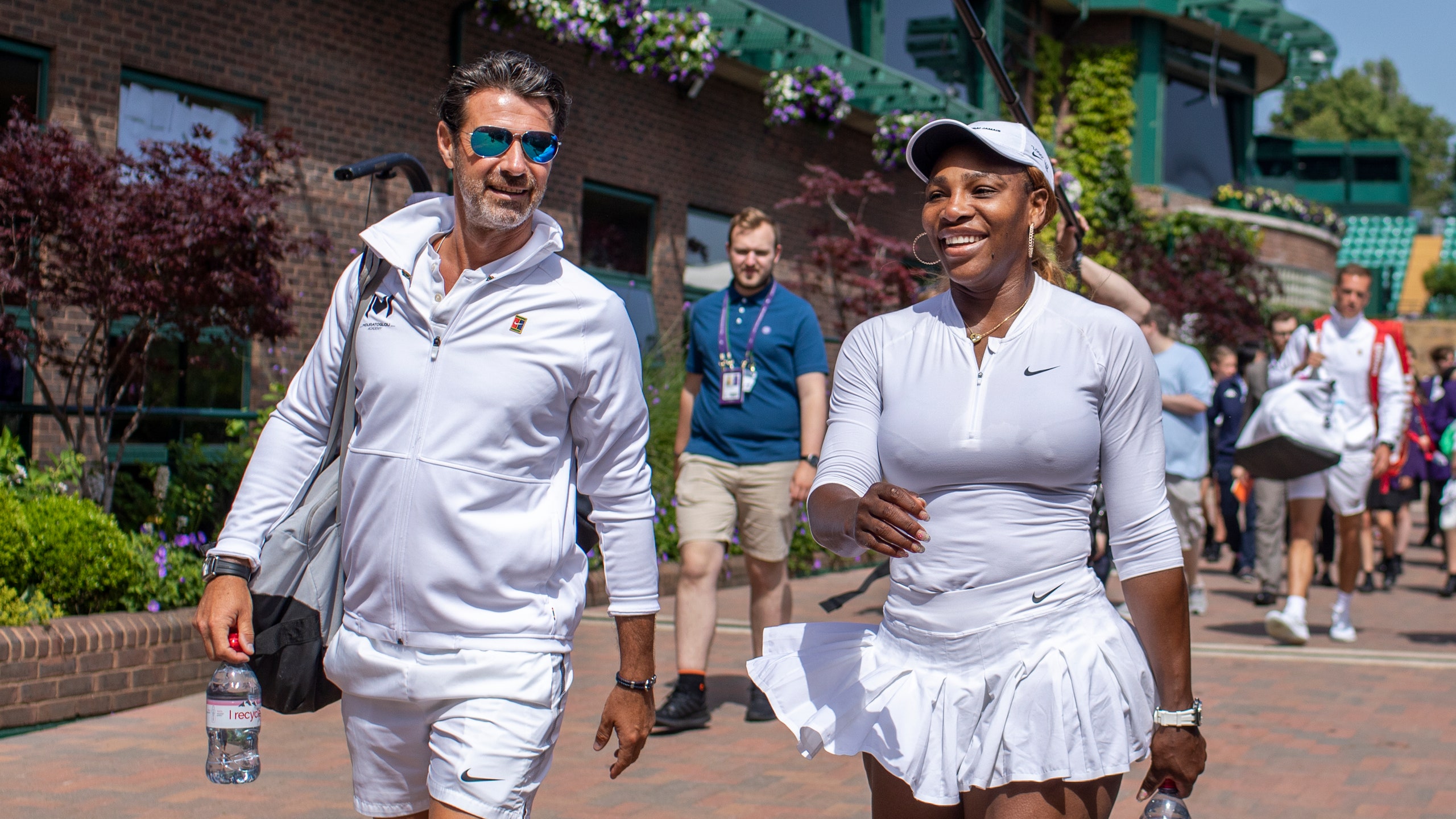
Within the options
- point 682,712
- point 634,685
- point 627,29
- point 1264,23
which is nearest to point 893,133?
point 627,29

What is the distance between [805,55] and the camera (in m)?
15.2

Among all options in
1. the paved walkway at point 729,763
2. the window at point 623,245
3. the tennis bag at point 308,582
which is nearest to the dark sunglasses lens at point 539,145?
the tennis bag at point 308,582

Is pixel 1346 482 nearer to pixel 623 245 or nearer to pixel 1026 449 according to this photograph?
pixel 1026 449

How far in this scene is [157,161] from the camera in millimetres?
7277

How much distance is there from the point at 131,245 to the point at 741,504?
3.27m

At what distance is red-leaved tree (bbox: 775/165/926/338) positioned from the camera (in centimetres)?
1487

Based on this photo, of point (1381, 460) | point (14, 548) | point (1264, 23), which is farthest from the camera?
point (1264, 23)

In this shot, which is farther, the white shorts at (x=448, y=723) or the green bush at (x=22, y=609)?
the green bush at (x=22, y=609)

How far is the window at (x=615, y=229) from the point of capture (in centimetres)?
1361

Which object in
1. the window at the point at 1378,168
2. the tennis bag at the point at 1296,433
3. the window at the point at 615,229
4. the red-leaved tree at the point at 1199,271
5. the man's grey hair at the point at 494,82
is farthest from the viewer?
the window at the point at 1378,168

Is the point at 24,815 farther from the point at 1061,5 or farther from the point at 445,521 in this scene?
the point at 1061,5

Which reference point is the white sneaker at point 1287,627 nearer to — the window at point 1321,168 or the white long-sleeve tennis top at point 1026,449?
the white long-sleeve tennis top at point 1026,449

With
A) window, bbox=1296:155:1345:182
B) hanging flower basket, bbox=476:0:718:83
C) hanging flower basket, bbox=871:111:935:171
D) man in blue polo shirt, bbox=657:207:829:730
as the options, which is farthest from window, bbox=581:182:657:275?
window, bbox=1296:155:1345:182

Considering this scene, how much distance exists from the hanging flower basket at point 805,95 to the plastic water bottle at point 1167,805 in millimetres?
12936
